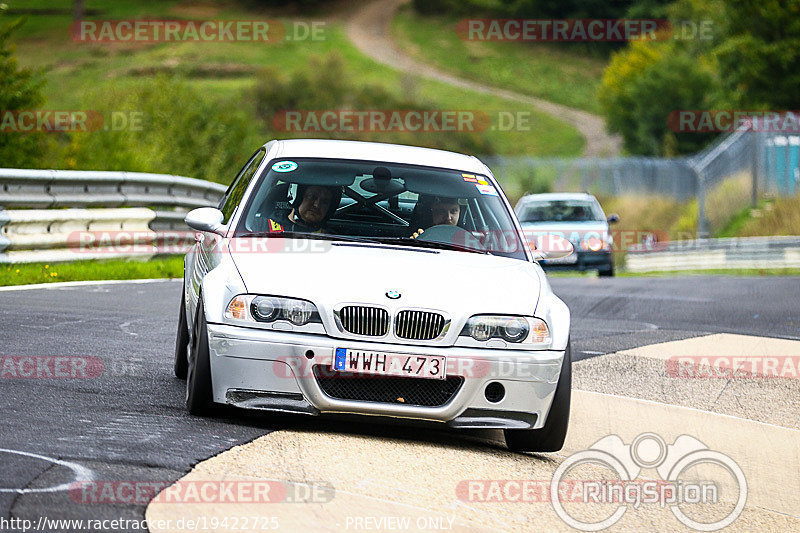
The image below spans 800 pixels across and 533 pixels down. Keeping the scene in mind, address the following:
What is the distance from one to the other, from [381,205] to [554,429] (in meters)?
1.81

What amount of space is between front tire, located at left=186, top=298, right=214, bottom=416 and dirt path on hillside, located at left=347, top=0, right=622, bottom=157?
7497cm

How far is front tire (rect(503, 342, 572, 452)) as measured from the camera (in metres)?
6.63

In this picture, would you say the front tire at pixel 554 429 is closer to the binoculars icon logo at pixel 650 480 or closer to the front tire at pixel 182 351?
the binoculars icon logo at pixel 650 480

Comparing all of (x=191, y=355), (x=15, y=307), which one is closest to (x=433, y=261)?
(x=191, y=355)

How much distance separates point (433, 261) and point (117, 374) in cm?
226

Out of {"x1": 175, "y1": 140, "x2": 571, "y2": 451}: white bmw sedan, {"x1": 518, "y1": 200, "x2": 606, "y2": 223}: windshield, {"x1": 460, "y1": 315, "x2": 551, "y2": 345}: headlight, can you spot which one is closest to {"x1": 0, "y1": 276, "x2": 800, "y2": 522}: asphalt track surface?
{"x1": 175, "y1": 140, "x2": 571, "y2": 451}: white bmw sedan

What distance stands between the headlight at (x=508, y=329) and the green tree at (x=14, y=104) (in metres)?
15.3

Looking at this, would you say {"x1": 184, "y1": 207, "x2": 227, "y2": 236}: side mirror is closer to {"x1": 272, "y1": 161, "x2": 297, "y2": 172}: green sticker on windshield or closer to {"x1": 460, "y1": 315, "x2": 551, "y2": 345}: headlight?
{"x1": 272, "y1": 161, "x2": 297, "y2": 172}: green sticker on windshield

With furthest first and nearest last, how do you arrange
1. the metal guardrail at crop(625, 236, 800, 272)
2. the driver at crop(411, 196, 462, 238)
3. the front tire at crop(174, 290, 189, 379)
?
the metal guardrail at crop(625, 236, 800, 272) → the front tire at crop(174, 290, 189, 379) → the driver at crop(411, 196, 462, 238)

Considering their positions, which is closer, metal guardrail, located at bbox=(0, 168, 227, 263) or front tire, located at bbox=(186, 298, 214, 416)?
front tire, located at bbox=(186, 298, 214, 416)

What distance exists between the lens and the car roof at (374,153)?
25.7 ft

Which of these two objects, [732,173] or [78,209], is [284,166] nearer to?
[78,209]

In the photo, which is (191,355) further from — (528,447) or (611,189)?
(611,189)

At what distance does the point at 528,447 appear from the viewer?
6.80 meters
